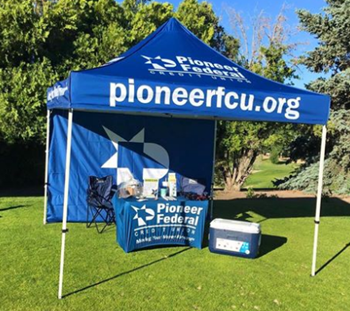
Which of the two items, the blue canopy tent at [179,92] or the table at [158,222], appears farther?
the table at [158,222]

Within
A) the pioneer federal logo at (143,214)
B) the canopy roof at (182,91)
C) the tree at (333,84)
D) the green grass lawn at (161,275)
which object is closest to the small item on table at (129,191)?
A: the pioneer federal logo at (143,214)

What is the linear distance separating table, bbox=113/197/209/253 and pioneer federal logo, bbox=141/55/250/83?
5.59ft

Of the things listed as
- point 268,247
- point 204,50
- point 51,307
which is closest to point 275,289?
point 268,247

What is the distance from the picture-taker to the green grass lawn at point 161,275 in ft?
11.3

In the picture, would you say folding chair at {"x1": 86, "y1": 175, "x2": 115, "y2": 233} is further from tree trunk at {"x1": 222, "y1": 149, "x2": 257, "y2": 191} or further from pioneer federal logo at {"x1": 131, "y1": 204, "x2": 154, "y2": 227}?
tree trunk at {"x1": 222, "y1": 149, "x2": 257, "y2": 191}

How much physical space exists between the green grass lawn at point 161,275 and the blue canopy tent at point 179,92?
1.48 feet

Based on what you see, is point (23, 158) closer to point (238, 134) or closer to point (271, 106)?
point (238, 134)

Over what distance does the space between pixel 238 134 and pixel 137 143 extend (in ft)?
20.3

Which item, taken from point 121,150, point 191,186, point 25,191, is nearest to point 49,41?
point 25,191

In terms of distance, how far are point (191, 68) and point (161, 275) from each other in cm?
248

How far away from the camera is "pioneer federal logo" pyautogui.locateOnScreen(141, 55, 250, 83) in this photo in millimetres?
4125

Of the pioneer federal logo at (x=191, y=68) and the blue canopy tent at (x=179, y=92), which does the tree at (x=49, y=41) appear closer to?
the blue canopy tent at (x=179, y=92)

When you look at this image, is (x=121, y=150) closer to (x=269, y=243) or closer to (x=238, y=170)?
(x=269, y=243)

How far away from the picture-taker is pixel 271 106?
409 centimetres
